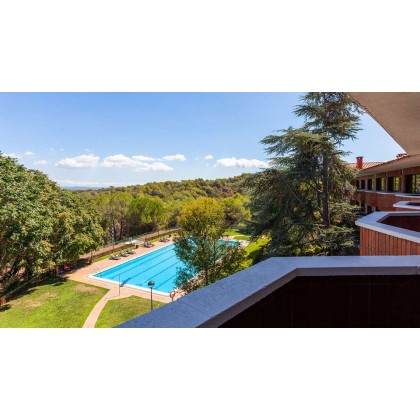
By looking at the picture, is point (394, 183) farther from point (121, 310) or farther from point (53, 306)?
point (53, 306)

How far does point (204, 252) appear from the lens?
12062 millimetres

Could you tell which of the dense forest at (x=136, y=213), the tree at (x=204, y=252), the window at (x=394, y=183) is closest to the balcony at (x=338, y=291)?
the tree at (x=204, y=252)

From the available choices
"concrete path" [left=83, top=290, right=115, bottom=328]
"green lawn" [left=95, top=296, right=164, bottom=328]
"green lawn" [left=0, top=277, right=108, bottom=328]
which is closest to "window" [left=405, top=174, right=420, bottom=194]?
"green lawn" [left=95, top=296, right=164, bottom=328]

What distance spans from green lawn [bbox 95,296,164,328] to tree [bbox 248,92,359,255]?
20.6 ft

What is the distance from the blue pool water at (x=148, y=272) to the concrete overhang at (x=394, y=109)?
42.2 feet

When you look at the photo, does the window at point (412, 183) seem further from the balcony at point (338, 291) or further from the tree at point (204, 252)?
the balcony at point (338, 291)

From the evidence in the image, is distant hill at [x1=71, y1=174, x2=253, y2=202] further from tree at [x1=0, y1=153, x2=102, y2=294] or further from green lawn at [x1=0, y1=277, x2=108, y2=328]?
green lawn at [x1=0, y1=277, x2=108, y2=328]

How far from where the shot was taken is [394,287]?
1488 millimetres

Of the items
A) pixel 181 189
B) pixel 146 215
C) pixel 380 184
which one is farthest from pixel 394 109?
pixel 181 189

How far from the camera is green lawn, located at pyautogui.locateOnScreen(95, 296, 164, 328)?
1112 centimetres

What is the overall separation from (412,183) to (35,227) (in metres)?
17.4
